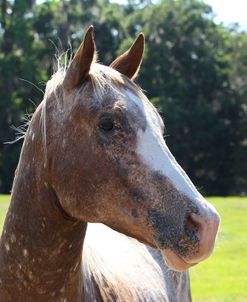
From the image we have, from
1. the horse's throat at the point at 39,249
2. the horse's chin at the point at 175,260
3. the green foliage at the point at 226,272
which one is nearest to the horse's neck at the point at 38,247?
the horse's throat at the point at 39,249

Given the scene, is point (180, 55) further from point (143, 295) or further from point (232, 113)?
point (143, 295)

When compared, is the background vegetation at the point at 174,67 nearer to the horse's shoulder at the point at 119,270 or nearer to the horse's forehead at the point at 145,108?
the horse's shoulder at the point at 119,270

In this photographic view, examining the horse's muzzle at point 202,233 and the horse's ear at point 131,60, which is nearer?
the horse's muzzle at point 202,233

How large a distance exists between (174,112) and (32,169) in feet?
120

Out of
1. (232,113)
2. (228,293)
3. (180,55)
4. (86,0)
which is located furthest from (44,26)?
(228,293)

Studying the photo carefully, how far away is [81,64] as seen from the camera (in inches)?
114

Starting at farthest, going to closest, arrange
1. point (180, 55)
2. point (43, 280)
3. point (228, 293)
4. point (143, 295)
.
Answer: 1. point (180, 55)
2. point (228, 293)
3. point (143, 295)
4. point (43, 280)

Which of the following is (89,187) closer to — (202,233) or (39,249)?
(39,249)

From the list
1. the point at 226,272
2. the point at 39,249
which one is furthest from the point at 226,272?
the point at 39,249

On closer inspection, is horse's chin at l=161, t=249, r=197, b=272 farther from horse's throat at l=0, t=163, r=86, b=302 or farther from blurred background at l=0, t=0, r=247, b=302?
blurred background at l=0, t=0, r=247, b=302

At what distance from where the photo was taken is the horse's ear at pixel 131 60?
3197 mm

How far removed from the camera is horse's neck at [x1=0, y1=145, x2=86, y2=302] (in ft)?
9.78

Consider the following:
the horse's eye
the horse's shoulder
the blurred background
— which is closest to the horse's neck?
the horse's shoulder

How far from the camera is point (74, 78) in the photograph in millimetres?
2926
